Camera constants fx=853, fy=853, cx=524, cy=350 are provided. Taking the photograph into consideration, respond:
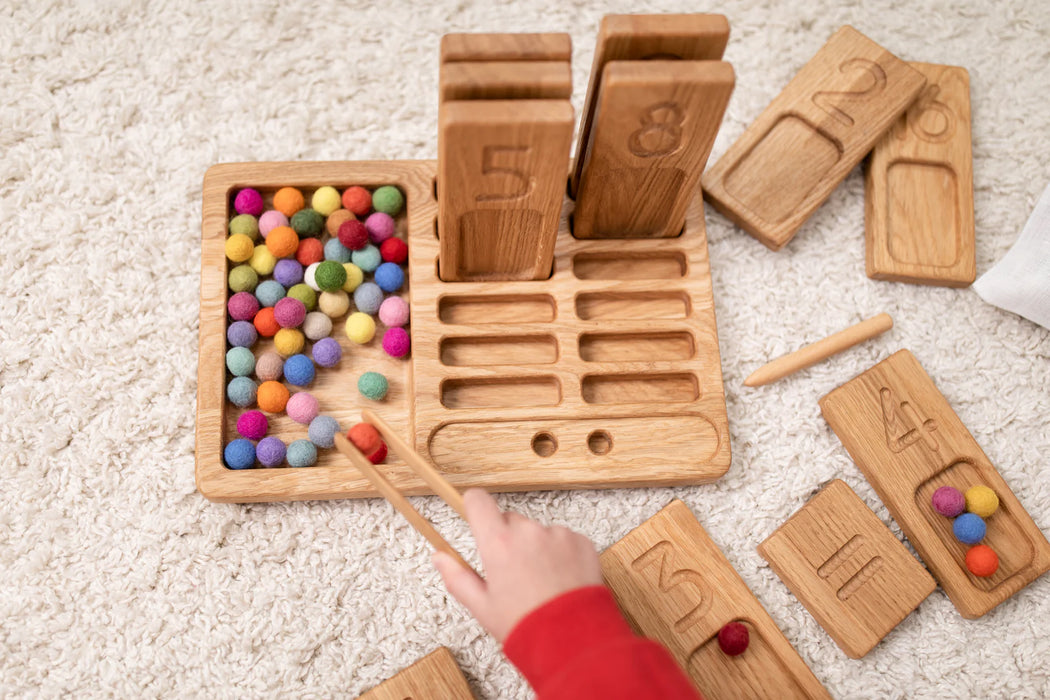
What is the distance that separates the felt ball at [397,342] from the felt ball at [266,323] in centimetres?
8

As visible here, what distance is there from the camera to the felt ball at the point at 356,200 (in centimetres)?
67

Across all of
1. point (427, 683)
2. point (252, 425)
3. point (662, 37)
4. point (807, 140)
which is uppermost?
point (662, 37)

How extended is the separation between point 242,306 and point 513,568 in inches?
11.7

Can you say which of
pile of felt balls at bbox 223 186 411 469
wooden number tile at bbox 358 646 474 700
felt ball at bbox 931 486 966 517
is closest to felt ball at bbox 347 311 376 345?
pile of felt balls at bbox 223 186 411 469

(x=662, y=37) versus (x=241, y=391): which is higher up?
(x=662, y=37)

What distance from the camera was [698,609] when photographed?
62 cm

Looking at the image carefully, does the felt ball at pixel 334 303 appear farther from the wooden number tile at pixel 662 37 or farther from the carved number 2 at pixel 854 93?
the carved number 2 at pixel 854 93

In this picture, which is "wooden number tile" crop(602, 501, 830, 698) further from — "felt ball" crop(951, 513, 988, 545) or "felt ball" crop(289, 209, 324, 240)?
"felt ball" crop(289, 209, 324, 240)

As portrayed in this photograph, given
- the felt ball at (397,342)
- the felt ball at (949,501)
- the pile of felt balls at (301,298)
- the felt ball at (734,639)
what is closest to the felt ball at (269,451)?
the pile of felt balls at (301,298)

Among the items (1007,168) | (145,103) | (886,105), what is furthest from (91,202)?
(1007,168)

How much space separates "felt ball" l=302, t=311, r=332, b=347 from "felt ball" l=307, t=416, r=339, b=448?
0.22ft

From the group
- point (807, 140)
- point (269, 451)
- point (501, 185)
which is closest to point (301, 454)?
point (269, 451)

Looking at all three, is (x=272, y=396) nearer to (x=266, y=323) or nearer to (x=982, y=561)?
(x=266, y=323)

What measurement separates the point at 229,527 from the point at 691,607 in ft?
1.13
